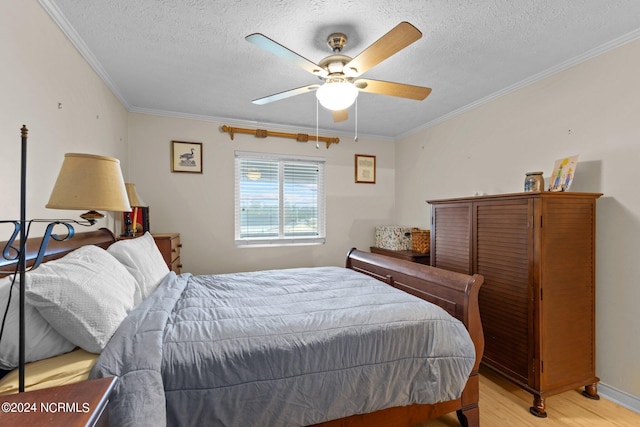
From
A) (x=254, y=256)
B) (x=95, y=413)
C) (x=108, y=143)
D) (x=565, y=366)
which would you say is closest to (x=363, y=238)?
(x=254, y=256)

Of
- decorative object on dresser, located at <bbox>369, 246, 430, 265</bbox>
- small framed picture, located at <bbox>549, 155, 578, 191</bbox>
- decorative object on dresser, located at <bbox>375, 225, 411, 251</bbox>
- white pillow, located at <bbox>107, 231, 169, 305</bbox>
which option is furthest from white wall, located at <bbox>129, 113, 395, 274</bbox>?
small framed picture, located at <bbox>549, 155, 578, 191</bbox>

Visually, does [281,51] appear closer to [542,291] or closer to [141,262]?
[141,262]

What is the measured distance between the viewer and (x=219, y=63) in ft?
7.86

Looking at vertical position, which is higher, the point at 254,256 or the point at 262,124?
the point at 262,124

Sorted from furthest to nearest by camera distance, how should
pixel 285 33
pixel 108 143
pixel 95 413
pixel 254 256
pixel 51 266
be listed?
pixel 254 256 → pixel 108 143 → pixel 285 33 → pixel 51 266 → pixel 95 413

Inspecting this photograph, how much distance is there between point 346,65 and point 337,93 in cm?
18

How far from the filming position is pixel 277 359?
54.0 inches

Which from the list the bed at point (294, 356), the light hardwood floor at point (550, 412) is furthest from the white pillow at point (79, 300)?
the light hardwood floor at point (550, 412)

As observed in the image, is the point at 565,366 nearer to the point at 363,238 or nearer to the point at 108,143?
the point at 363,238

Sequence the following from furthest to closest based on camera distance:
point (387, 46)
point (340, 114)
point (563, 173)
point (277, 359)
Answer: point (340, 114) → point (563, 173) → point (387, 46) → point (277, 359)

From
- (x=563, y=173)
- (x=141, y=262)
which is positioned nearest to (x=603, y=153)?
(x=563, y=173)

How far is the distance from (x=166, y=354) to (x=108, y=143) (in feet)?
7.59

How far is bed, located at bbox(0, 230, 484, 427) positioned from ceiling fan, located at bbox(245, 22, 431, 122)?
4.11ft

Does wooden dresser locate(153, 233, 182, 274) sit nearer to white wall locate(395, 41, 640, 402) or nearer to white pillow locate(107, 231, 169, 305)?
white pillow locate(107, 231, 169, 305)
